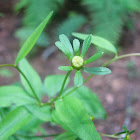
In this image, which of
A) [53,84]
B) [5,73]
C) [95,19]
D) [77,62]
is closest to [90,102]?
[53,84]

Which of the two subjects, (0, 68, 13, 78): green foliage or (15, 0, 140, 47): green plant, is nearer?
(0, 68, 13, 78): green foliage

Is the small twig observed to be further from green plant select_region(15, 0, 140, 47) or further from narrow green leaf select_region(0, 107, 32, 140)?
narrow green leaf select_region(0, 107, 32, 140)

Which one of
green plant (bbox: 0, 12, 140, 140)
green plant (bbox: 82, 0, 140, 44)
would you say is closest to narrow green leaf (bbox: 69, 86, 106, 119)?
green plant (bbox: 0, 12, 140, 140)

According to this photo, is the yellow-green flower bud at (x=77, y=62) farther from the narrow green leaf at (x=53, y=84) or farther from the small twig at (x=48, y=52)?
the small twig at (x=48, y=52)

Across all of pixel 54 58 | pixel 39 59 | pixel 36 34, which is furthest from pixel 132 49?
pixel 36 34

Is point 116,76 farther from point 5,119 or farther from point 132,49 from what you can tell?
point 5,119

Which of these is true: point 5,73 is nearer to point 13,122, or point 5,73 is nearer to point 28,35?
point 28,35

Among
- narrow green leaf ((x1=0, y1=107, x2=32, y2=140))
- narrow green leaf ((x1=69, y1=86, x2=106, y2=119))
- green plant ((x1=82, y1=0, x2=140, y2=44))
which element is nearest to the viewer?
narrow green leaf ((x1=0, y1=107, x2=32, y2=140))
